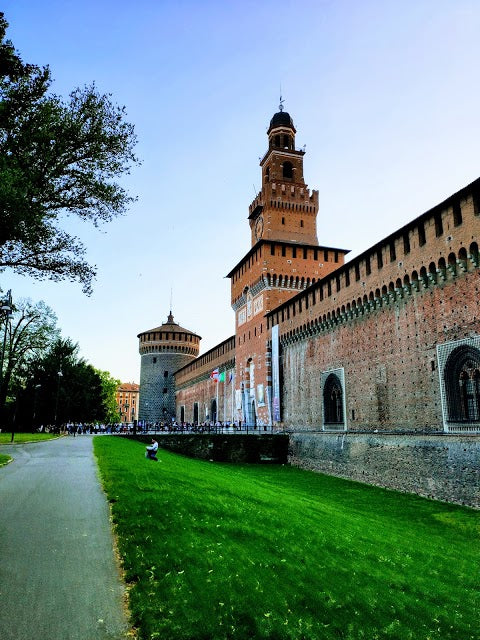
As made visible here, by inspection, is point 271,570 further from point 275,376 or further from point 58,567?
point 275,376

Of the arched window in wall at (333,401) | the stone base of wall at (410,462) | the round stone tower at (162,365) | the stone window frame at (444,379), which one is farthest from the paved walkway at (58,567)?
Answer: the round stone tower at (162,365)

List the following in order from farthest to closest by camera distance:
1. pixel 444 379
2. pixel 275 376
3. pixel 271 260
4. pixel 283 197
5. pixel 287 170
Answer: pixel 287 170 → pixel 283 197 → pixel 271 260 → pixel 275 376 → pixel 444 379

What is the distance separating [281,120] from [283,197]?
7998 millimetres

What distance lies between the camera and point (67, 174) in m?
10.6

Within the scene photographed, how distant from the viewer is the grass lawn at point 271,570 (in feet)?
15.6

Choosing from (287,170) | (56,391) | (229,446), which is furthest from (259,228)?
(56,391)

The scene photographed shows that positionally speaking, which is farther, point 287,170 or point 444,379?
point 287,170

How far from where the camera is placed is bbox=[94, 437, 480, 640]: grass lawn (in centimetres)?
475

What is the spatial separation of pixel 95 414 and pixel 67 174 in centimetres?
4343

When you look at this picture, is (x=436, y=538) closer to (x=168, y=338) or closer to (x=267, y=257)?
(x=267, y=257)

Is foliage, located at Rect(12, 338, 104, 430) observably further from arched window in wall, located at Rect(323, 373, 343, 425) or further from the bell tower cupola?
arched window in wall, located at Rect(323, 373, 343, 425)

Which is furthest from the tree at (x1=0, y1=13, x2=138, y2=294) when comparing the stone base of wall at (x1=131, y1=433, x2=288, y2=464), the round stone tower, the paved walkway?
the round stone tower

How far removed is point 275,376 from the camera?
109ft

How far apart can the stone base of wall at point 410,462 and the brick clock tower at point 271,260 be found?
10.7 m
